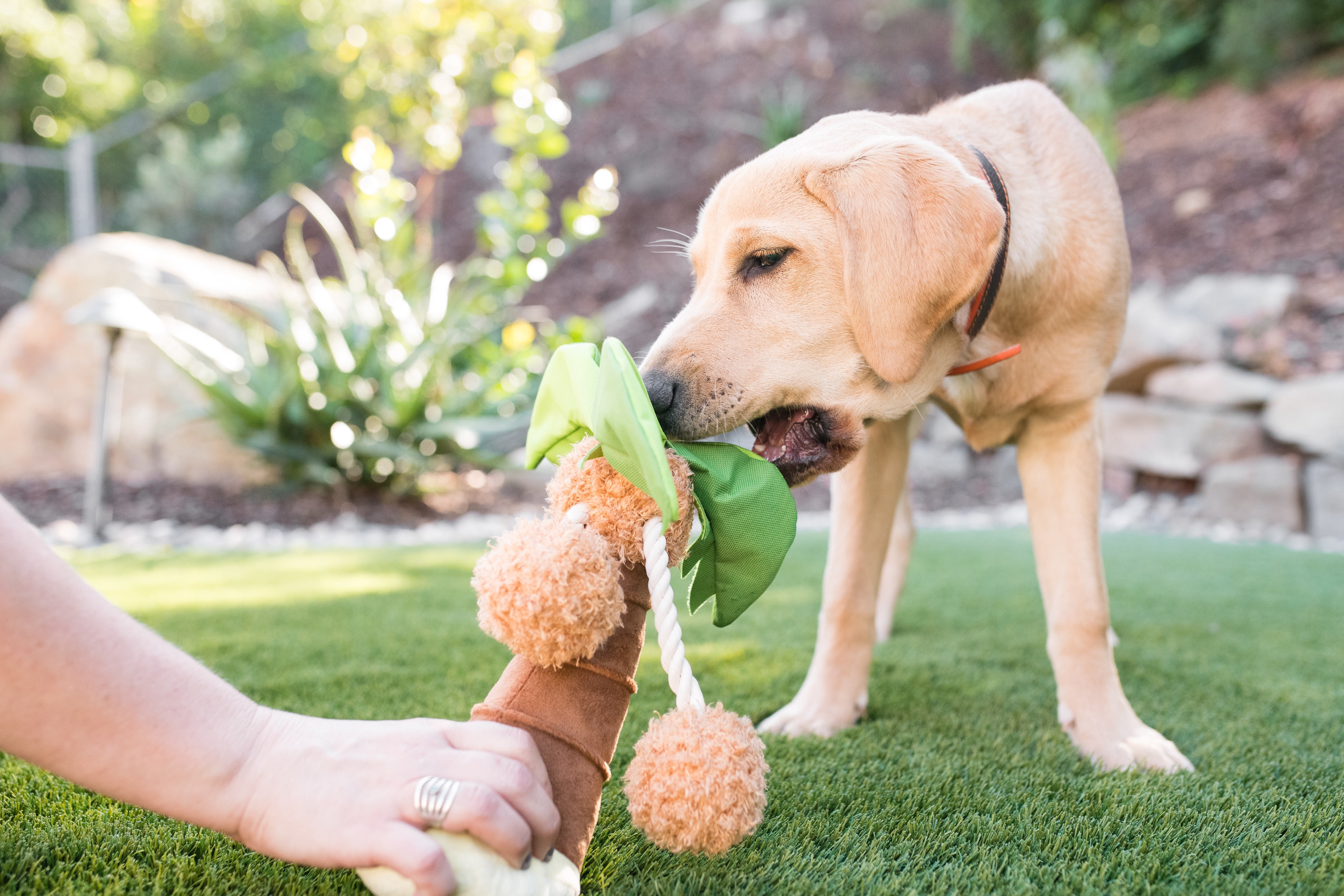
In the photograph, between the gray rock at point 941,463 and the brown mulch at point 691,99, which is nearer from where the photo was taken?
the gray rock at point 941,463

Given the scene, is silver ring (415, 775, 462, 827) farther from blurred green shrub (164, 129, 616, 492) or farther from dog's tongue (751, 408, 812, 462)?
blurred green shrub (164, 129, 616, 492)

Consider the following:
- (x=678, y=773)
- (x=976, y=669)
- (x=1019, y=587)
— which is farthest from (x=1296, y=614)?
(x=678, y=773)

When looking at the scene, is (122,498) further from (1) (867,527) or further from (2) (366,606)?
(1) (867,527)

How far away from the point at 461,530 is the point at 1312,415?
18.2ft

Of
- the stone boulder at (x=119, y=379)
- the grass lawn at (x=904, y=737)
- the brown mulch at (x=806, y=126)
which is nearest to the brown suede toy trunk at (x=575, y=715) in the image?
the grass lawn at (x=904, y=737)

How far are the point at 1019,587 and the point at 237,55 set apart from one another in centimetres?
1815

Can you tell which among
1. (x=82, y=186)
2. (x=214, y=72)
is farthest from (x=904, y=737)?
(x=214, y=72)

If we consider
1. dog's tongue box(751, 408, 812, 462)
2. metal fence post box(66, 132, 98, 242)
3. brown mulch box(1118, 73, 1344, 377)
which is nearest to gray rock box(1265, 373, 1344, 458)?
brown mulch box(1118, 73, 1344, 377)

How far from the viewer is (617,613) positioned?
3.30ft

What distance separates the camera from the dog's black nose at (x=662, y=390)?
147 cm

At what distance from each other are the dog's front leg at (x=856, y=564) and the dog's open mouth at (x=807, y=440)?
10.5 inches

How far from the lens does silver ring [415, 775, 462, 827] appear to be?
817mm

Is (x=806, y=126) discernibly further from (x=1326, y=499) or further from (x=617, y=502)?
(x=617, y=502)

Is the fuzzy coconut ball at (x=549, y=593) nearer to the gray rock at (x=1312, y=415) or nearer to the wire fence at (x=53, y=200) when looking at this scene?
the gray rock at (x=1312, y=415)
